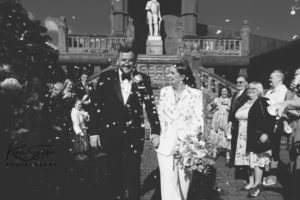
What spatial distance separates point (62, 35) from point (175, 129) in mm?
16653

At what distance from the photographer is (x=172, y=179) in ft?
15.7

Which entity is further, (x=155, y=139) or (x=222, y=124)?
(x=222, y=124)

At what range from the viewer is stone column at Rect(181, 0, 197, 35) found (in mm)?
22930

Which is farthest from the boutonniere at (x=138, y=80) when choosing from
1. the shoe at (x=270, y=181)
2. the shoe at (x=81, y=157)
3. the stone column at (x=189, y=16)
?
the stone column at (x=189, y=16)

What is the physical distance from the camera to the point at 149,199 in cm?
634

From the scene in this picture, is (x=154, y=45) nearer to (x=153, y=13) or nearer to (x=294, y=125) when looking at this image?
(x=153, y=13)

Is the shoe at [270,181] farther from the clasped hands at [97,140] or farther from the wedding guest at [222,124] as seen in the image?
the clasped hands at [97,140]

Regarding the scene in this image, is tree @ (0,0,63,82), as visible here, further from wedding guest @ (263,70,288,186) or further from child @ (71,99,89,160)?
wedding guest @ (263,70,288,186)

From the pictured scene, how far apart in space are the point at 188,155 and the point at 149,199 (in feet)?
6.71

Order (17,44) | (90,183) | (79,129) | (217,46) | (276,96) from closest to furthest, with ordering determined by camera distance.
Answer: (17,44)
(90,183)
(276,96)
(79,129)
(217,46)

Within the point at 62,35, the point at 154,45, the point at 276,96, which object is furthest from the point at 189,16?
the point at 276,96

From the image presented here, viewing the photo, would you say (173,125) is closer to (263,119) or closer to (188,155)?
(188,155)

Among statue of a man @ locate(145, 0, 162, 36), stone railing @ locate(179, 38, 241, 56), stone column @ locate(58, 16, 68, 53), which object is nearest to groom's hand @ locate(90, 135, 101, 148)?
stone column @ locate(58, 16, 68, 53)

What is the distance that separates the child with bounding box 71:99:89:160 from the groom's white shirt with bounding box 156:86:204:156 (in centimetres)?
404
